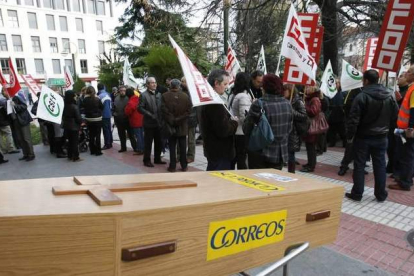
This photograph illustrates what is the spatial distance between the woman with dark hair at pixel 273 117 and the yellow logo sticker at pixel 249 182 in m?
1.56

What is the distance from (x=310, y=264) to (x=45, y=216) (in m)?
2.70

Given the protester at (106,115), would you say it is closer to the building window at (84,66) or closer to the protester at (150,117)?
the protester at (150,117)

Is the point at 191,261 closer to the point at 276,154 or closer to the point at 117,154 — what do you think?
the point at 276,154

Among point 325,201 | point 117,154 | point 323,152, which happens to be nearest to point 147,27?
point 117,154

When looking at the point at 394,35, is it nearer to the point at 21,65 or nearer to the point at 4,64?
the point at 4,64

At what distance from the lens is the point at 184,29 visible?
54.6 feet

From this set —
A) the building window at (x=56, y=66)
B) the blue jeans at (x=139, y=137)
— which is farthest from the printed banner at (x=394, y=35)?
the building window at (x=56, y=66)

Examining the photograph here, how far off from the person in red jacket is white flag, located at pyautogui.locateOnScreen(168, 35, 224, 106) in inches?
204

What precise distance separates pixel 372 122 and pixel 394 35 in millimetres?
1269

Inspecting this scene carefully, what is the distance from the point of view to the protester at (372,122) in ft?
13.9

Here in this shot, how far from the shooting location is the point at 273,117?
3564 mm

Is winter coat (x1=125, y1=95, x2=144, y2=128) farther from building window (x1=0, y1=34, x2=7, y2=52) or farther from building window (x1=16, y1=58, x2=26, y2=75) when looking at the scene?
building window (x1=0, y1=34, x2=7, y2=52)

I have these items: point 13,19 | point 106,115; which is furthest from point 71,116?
point 13,19

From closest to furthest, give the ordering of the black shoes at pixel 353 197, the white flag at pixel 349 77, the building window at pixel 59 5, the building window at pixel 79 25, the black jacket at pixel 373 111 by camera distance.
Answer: the black jacket at pixel 373 111
the black shoes at pixel 353 197
the white flag at pixel 349 77
the building window at pixel 59 5
the building window at pixel 79 25
